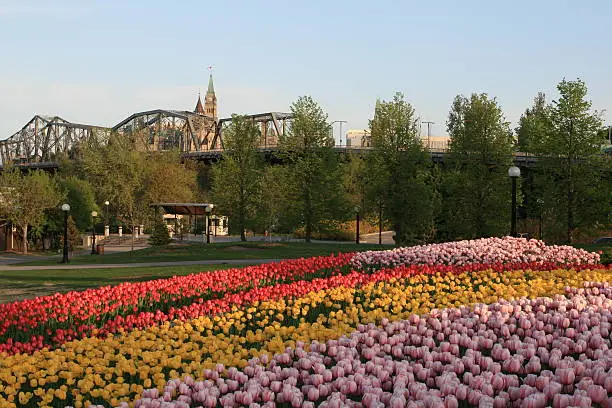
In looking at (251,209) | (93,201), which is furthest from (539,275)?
(93,201)

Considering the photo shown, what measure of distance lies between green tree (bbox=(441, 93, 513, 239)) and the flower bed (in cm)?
2415

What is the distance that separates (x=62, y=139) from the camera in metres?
158

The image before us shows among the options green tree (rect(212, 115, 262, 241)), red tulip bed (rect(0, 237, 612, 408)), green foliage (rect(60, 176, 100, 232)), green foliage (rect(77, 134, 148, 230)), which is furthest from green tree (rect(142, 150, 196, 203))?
red tulip bed (rect(0, 237, 612, 408))

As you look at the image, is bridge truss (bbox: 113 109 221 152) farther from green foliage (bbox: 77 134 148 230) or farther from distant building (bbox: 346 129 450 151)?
green foliage (bbox: 77 134 148 230)

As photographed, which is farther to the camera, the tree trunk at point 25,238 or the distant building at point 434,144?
the distant building at point 434,144

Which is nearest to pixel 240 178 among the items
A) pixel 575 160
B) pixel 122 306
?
pixel 575 160

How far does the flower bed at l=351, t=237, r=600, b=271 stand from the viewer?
1673 centimetres

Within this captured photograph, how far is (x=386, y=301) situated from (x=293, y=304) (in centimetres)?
172

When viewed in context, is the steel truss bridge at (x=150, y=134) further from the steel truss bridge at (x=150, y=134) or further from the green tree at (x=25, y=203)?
the green tree at (x=25, y=203)

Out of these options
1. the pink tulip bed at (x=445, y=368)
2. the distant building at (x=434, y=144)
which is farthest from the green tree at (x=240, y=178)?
the pink tulip bed at (x=445, y=368)

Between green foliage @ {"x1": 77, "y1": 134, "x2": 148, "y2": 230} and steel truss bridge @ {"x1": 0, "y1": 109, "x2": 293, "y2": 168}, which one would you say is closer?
green foliage @ {"x1": 77, "y1": 134, "x2": 148, "y2": 230}

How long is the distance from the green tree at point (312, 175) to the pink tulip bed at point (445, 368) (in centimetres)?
3658

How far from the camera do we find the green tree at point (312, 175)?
4491 centimetres

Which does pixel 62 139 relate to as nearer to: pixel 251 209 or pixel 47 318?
pixel 251 209
